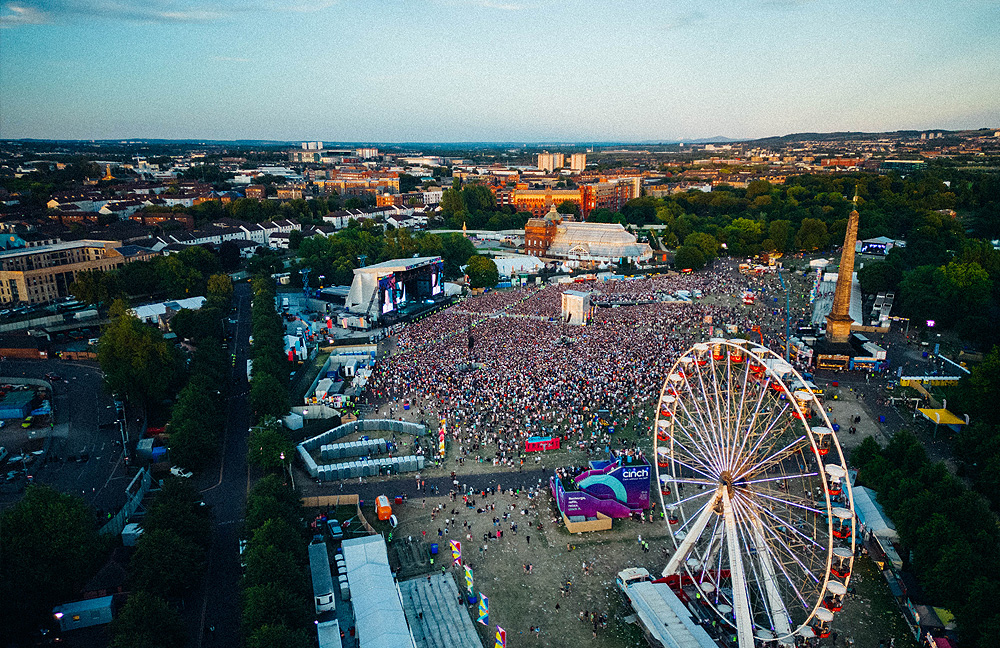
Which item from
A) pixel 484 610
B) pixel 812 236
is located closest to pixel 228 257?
pixel 484 610

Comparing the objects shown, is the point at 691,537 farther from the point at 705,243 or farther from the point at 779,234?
the point at 779,234

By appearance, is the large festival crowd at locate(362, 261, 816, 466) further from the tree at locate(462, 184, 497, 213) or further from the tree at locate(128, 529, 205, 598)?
the tree at locate(462, 184, 497, 213)

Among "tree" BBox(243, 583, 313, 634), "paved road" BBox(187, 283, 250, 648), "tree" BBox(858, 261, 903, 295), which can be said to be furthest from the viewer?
"tree" BBox(858, 261, 903, 295)

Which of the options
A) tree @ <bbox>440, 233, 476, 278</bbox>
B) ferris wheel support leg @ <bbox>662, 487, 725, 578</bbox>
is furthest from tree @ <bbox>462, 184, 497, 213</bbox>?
ferris wheel support leg @ <bbox>662, 487, 725, 578</bbox>

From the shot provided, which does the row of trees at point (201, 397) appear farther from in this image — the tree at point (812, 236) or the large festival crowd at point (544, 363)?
the tree at point (812, 236)

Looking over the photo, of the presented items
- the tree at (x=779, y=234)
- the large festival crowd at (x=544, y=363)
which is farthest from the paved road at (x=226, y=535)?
the tree at (x=779, y=234)

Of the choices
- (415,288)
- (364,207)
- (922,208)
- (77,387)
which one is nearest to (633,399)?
(415,288)
